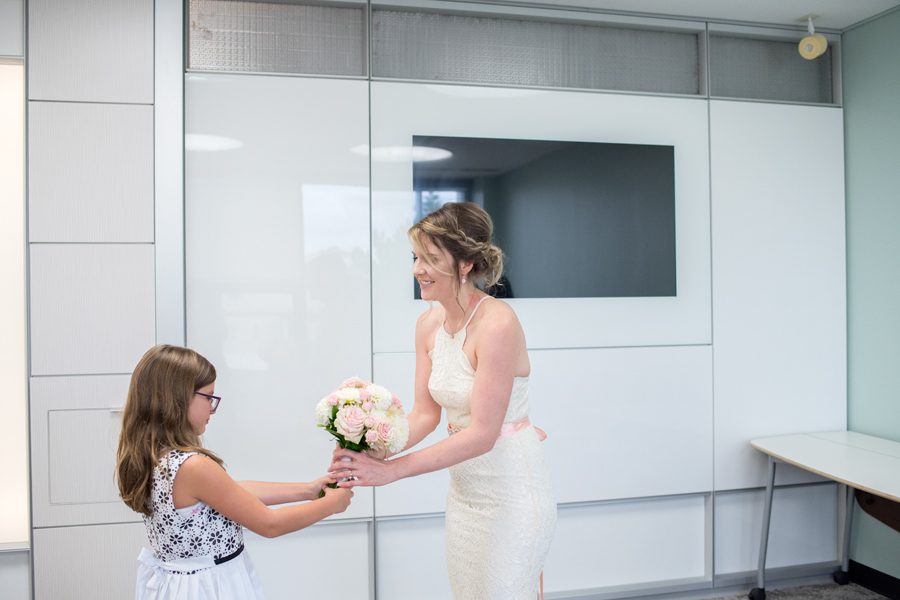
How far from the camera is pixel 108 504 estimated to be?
2990 mm

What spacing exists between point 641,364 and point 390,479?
6.38 feet

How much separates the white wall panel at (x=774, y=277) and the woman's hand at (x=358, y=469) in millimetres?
2274

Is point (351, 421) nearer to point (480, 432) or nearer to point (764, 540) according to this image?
point (480, 432)

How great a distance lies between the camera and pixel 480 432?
1972mm

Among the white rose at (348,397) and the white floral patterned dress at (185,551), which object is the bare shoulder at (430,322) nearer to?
the white rose at (348,397)

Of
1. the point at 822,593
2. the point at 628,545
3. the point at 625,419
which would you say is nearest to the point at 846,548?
the point at 822,593

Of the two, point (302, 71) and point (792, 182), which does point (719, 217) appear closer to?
point (792, 182)

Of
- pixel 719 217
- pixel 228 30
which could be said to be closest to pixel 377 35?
pixel 228 30

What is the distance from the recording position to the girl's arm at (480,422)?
1.91 metres

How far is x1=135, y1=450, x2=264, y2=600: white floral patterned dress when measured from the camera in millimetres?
1789

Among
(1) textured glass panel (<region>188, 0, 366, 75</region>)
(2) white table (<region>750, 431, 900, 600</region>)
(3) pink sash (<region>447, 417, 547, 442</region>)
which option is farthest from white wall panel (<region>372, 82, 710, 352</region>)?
(3) pink sash (<region>447, 417, 547, 442</region>)

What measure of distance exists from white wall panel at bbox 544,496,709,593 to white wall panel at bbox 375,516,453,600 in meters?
0.53

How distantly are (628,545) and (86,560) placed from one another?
243 centimetres

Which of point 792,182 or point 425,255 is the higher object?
point 792,182
